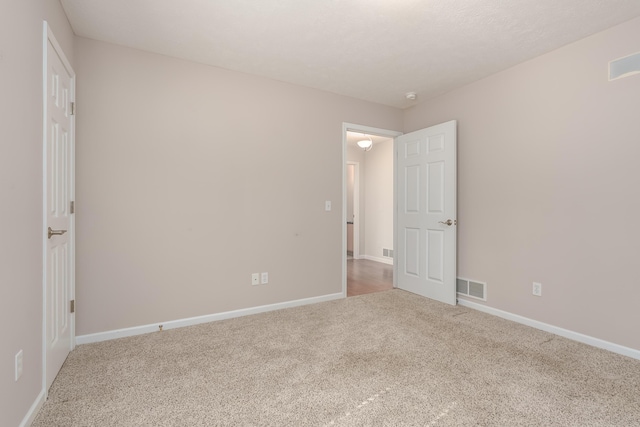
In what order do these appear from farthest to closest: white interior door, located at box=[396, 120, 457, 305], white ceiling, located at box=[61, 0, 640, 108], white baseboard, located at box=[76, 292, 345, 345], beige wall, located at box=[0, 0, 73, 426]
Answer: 1. white interior door, located at box=[396, 120, 457, 305]
2. white baseboard, located at box=[76, 292, 345, 345]
3. white ceiling, located at box=[61, 0, 640, 108]
4. beige wall, located at box=[0, 0, 73, 426]

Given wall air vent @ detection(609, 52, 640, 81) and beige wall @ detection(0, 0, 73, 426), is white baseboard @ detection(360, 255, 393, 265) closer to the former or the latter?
wall air vent @ detection(609, 52, 640, 81)

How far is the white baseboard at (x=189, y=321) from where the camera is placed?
2.54 m

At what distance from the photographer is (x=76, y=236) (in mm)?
2477

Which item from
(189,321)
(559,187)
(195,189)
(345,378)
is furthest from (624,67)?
(189,321)

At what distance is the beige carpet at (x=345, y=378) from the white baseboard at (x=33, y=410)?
0.04 meters

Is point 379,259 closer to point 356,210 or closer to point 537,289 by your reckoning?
point 356,210

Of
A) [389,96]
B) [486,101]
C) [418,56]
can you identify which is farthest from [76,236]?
[486,101]

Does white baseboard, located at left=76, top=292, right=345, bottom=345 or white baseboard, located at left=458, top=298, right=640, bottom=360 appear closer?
white baseboard, located at left=458, top=298, right=640, bottom=360

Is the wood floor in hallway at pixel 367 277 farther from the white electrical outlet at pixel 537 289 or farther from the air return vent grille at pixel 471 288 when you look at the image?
the white electrical outlet at pixel 537 289

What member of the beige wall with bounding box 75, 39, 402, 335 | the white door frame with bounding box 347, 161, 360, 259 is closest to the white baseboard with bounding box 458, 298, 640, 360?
the beige wall with bounding box 75, 39, 402, 335

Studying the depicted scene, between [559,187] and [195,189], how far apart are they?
3.36 metres

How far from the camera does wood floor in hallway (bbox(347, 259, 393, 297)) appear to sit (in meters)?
4.27

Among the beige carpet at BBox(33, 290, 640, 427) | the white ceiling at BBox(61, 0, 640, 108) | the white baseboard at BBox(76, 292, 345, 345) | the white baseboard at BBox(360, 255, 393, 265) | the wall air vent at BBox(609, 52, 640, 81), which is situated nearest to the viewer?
the beige carpet at BBox(33, 290, 640, 427)

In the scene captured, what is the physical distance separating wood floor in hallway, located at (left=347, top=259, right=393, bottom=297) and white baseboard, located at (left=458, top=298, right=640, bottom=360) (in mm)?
1201
